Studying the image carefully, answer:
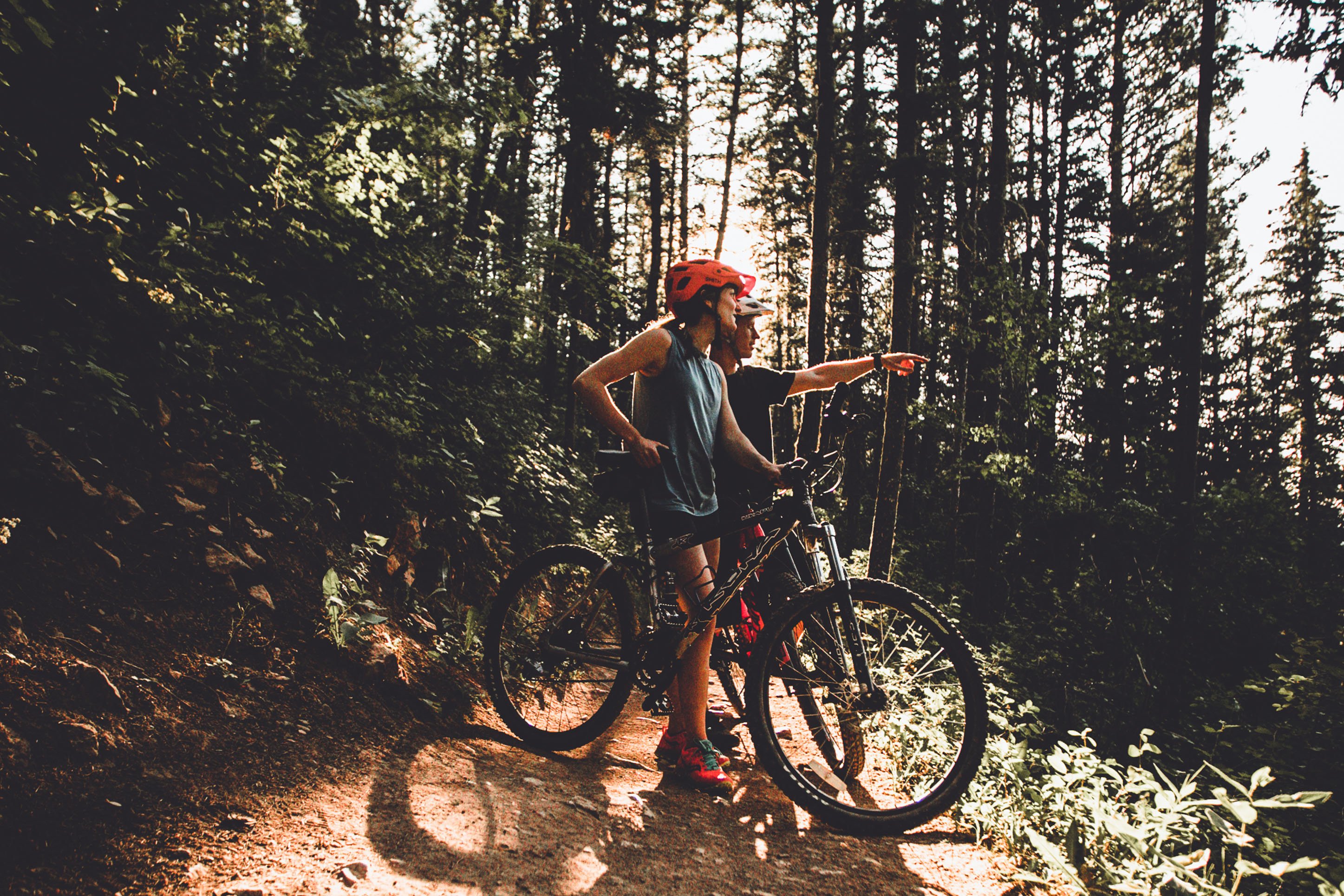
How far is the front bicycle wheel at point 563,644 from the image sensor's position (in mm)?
3229

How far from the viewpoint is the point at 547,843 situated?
2209mm

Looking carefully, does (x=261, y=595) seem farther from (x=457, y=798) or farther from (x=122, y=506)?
(x=457, y=798)

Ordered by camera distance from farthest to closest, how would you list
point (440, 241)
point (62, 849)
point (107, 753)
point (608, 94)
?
point (608, 94) → point (440, 241) → point (107, 753) → point (62, 849)

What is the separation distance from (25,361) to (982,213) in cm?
1276

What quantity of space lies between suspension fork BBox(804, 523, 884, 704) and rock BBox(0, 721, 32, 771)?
257 centimetres

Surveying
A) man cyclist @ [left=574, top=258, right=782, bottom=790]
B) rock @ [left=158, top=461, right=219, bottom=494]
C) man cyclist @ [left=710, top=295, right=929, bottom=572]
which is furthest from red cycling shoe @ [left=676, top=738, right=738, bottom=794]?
rock @ [left=158, top=461, right=219, bottom=494]

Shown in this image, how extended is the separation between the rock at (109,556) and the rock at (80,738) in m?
0.96

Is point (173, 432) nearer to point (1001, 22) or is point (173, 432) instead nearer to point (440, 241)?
point (440, 241)

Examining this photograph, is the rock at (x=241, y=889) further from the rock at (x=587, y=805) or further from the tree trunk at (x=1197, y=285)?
the tree trunk at (x=1197, y=285)

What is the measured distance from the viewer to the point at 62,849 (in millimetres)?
1560

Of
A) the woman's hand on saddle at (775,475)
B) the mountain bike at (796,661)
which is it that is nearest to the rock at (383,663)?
the mountain bike at (796,661)

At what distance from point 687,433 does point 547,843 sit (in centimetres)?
172

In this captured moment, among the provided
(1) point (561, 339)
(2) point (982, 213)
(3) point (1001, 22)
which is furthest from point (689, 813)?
(3) point (1001, 22)

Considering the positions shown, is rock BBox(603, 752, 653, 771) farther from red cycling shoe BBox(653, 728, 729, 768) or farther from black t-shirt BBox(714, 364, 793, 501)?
black t-shirt BBox(714, 364, 793, 501)
